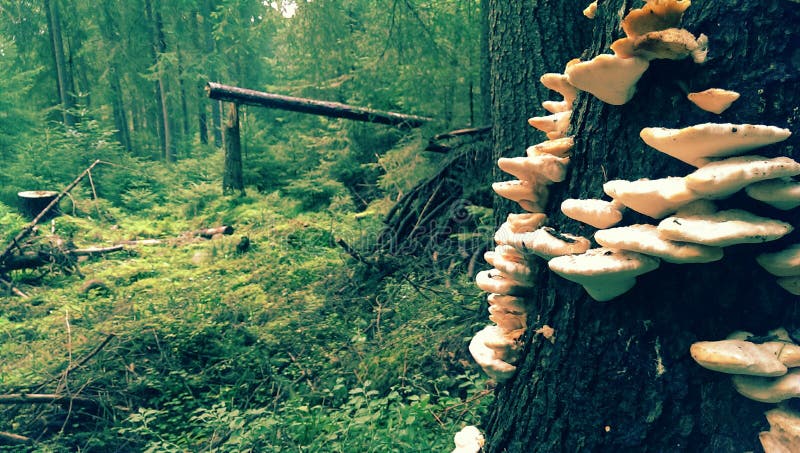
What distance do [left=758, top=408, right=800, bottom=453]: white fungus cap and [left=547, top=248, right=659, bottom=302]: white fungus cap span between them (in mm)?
431

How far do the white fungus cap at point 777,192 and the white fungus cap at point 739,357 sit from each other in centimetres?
32

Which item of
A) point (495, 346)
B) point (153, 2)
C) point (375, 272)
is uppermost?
point (153, 2)

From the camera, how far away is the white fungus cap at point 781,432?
1068 millimetres

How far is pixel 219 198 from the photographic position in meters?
11.5

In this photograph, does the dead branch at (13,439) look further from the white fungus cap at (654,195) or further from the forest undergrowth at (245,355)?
the white fungus cap at (654,195)

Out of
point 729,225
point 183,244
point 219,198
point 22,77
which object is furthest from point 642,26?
point 22,77

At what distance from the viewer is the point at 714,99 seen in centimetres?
104

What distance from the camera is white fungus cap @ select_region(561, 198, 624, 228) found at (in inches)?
45.7

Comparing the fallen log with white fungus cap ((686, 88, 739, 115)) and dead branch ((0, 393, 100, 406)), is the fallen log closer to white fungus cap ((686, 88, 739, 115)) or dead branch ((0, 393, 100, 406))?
dead branch ((0, 393, 100, 406))

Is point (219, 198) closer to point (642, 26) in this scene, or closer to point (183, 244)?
point (183, 244)

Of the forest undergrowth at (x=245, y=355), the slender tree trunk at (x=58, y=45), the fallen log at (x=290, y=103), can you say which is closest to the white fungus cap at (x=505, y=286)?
the forest undergrowth at (x=245, y=355)

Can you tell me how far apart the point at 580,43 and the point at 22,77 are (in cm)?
1649

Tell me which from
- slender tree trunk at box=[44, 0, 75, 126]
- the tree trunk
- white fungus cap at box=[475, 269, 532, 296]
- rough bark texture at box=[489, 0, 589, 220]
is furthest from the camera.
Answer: slender tree trunk at box=[44, 0, 75, 126]

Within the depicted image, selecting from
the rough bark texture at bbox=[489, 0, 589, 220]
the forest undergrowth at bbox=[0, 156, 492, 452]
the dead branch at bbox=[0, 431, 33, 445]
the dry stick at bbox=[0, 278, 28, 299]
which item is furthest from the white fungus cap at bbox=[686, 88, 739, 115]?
the dry stick at bbox=[0, 278, 28, 299]
